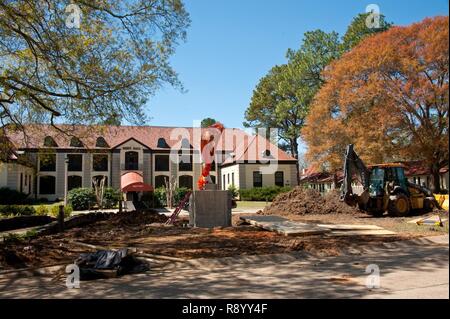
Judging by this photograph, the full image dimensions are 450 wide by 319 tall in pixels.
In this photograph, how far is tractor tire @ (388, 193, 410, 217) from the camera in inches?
794

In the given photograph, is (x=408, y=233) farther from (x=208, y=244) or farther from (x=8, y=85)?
(x=8, y=85)

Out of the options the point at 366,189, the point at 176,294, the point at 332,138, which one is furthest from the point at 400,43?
the point at 176,294

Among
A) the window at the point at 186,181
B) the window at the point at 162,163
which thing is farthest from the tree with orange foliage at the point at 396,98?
the window at the point at 162,163

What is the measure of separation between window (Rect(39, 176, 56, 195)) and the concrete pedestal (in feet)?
127

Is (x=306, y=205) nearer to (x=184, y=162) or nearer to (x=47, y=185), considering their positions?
(x=184, y=162)

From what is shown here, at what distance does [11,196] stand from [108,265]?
37.8m

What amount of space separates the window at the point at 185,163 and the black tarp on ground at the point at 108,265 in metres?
45.5

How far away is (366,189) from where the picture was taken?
20.0 meters

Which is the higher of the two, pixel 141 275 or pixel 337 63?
pixel 337 63

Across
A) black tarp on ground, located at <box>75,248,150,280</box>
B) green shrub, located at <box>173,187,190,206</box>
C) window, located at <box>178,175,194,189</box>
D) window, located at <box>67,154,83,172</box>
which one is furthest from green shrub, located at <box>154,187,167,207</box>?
black tarp on ground, located at <box>75,248,150,280</box>

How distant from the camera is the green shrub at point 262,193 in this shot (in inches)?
1785

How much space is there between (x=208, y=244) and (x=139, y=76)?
254 inches

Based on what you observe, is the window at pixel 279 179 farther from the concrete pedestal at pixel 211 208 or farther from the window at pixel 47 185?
the concrete pedestal at pixel 211 208

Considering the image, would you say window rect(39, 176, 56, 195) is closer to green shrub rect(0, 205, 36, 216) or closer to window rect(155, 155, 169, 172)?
window rect(155, 155, 169, 172)
